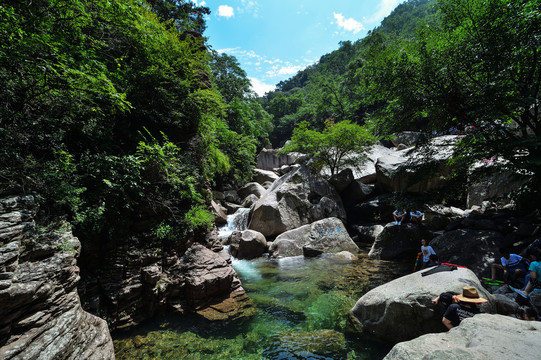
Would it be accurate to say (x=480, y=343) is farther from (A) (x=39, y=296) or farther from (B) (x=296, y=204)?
(B) (x=296, y=204)

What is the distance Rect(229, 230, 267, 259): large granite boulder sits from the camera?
11797 mm

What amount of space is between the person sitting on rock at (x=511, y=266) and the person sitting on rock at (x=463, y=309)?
3.19 metres

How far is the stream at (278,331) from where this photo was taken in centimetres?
441

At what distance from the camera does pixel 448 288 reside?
4270mm

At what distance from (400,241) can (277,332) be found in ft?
25.1

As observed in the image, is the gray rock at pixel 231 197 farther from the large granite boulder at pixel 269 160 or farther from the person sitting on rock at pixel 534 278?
the person sitting on rock at pixel 534 278

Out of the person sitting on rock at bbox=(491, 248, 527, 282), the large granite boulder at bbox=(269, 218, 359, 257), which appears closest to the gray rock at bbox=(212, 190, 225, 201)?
the large granite boulder at bbox=(269, 218, 359, 257)

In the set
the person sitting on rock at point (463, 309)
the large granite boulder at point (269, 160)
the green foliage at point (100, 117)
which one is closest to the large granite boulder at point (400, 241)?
the person sitting on rock at point (463, 309)

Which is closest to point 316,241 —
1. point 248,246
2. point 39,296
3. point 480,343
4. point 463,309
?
point 248,246

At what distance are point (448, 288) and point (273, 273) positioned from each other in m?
6.45

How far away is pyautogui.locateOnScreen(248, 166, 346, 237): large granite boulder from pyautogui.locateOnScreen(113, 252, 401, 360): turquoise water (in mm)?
6229

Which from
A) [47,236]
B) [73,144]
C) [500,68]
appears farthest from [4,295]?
[500,68]

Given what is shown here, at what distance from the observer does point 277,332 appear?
5.12m

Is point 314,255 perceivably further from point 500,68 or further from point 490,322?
point 500,68
